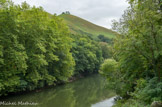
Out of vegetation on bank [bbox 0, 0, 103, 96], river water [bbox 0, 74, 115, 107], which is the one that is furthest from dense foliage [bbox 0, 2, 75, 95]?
river water [bbox 0, 74, 115, 107]

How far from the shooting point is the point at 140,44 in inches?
332

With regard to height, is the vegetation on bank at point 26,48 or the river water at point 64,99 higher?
the vegetation on bank at point 26,48

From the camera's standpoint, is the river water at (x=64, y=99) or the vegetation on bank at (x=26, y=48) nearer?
the river water at (x=64, y=99)

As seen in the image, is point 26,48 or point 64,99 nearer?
point 64,99

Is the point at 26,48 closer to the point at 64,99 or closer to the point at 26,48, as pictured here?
the point at 26,48

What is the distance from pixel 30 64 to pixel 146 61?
16.8 m

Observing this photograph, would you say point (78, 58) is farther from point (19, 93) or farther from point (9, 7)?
point (9, 7)

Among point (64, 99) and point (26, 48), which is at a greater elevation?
point (26, 48)

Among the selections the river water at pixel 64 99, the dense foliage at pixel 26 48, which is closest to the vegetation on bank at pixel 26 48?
the dense foliage at pixel 26 48

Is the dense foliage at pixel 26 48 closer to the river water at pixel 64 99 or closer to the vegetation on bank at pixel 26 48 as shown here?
the vegetation on bank at pixel 26 48

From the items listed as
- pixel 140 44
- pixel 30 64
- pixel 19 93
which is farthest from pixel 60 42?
pixel 140 44

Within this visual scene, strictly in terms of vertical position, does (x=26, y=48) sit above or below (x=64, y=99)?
above

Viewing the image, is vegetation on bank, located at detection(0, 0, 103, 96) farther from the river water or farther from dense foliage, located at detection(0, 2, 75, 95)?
the river water

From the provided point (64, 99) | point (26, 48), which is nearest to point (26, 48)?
point (26, 48)
